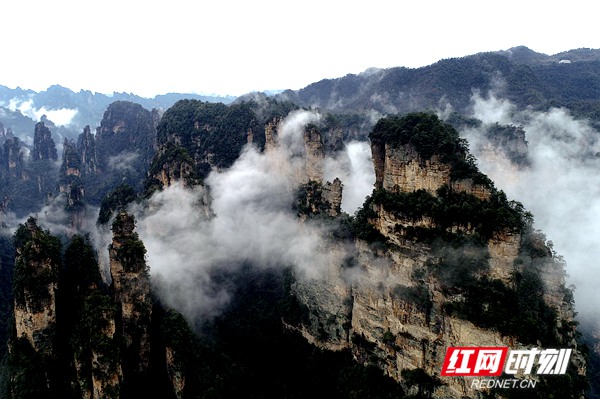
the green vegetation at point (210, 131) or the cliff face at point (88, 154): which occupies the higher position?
the green vegetation at point (210, 131)

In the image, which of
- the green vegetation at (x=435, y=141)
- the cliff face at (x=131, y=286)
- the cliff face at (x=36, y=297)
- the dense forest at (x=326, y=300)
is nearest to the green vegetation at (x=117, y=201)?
the dense forest at (x=326, y=300)

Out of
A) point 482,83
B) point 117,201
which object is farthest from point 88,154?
point 482,83

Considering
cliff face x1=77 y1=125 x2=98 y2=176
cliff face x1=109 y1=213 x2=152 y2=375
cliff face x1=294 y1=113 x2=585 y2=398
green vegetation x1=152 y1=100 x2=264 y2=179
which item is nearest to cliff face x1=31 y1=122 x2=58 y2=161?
cliff face x1=77 y1=125 x2=98 y2=176

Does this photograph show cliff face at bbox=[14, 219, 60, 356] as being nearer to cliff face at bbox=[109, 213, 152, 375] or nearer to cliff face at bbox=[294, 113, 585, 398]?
cliff face at bbox=[109, 213, 152, 375]

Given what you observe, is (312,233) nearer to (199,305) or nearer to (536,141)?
(199,305)

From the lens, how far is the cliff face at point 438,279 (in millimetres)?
27172

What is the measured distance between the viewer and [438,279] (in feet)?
102

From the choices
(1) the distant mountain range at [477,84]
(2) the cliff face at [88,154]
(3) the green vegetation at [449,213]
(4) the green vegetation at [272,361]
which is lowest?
(4) the green vegetation at [272,361]

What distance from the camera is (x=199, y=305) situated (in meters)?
48.5

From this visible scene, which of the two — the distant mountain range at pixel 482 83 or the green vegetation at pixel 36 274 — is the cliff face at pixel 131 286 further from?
the distant mountain range at pixel 482 83

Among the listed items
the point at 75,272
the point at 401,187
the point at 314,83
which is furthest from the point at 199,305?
the point at 314,83

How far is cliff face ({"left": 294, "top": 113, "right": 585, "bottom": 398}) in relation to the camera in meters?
27.2

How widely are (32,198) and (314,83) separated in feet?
307

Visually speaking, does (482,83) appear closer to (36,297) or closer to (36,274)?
(36,274)
